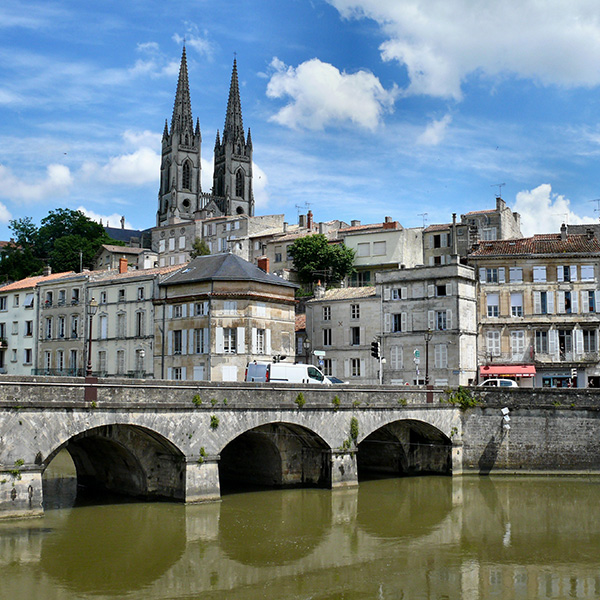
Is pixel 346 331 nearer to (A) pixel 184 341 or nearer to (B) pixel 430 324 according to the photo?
(B) pixel 430 324

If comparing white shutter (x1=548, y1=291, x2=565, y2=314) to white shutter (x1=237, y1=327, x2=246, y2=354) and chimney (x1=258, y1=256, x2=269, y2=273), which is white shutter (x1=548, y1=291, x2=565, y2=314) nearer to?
chimney (x1=258, y1=256, x2=269, y2=273)

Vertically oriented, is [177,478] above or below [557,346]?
below

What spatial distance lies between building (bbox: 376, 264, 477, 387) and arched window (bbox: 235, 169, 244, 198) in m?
83.0

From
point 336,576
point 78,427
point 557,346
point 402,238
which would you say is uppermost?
point 402,238

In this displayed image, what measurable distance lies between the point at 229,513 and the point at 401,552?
6.49 meters

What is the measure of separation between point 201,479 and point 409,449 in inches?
517

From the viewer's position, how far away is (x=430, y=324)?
1859 inches

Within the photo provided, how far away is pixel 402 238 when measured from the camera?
215 ft

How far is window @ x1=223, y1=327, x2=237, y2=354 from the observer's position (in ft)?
149

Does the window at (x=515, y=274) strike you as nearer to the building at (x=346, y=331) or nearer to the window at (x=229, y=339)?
the building at (x=346, y=331)

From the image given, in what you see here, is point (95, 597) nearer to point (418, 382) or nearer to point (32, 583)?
point (32, 583)

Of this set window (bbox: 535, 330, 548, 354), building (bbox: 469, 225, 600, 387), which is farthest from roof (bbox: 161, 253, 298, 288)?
window (bbox: 535, 330, 548, 354)

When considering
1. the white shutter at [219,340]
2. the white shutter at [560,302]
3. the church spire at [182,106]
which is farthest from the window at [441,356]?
the church spire at [182,106]

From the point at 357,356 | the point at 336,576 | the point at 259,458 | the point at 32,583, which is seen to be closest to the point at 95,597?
the point at 32,583
